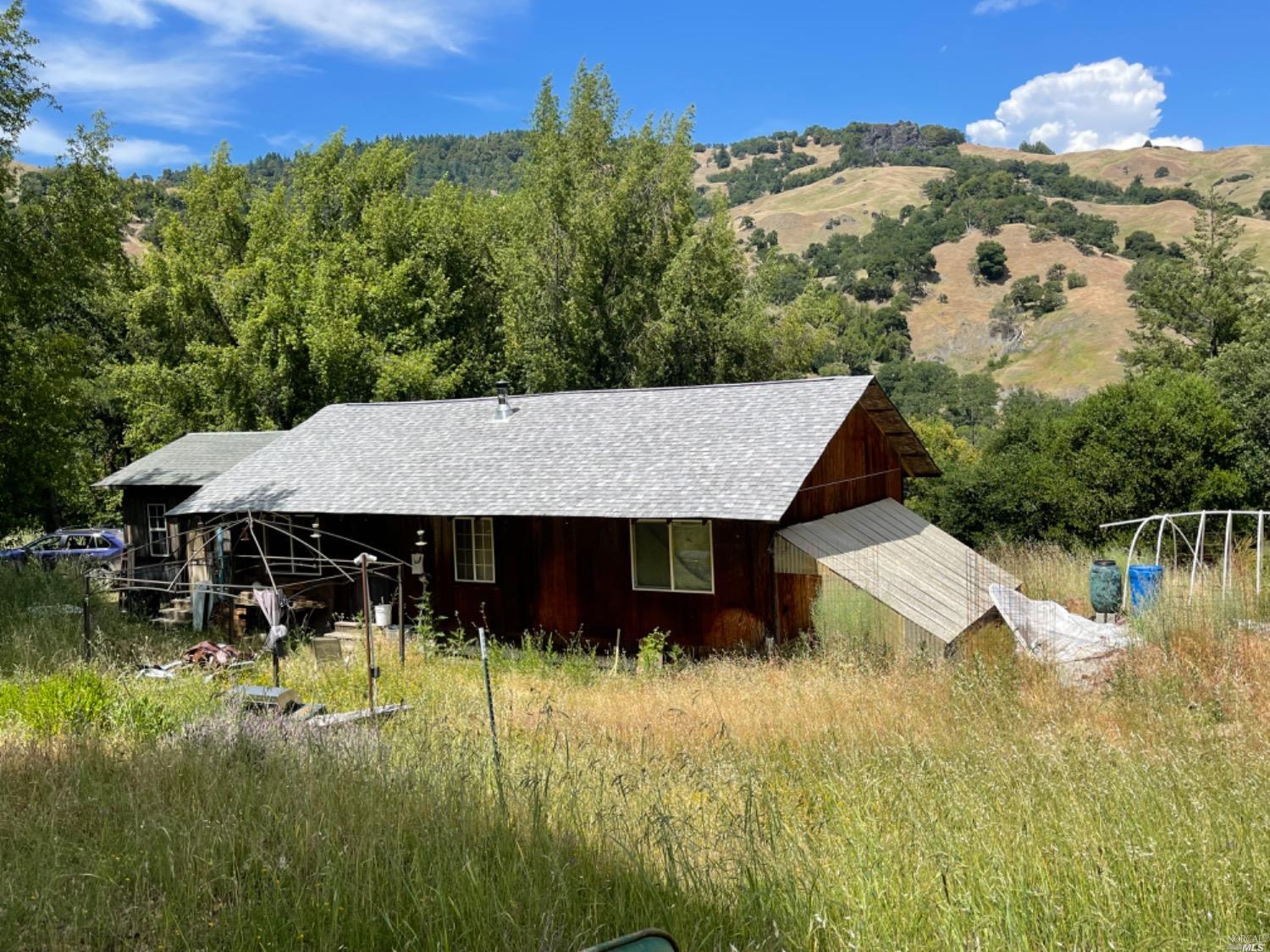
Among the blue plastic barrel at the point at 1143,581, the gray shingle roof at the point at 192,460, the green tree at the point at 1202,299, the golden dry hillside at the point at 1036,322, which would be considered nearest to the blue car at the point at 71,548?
the gray shingle roof at the point at 192,460

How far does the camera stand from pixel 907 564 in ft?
53.6

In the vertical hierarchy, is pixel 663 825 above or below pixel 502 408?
below

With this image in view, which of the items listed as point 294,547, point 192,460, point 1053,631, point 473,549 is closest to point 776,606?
point 1053,631

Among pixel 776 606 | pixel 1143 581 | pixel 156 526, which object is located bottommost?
pixel 776 606

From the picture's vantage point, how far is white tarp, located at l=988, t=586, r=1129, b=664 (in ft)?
38.2

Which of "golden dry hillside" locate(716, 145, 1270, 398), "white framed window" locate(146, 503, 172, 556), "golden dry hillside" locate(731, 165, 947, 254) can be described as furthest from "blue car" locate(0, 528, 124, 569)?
"golden dry hillside" locate(731, 165, 947, 254)

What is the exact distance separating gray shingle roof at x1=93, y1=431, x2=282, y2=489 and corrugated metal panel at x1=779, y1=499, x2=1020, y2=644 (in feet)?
50.9

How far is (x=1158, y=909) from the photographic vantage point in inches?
159

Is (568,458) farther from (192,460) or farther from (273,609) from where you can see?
(192,460)

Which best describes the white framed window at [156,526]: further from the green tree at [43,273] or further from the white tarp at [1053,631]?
the white tarp at [1053,631]

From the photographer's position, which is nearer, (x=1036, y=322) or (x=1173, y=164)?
(x=1036, y=322)

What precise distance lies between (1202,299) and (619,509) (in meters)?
30.4

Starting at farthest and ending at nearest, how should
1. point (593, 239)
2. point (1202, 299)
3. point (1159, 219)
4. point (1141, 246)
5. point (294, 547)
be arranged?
point (1159, 219) < point (1141, 246) < point (1202, 299) < point (593, 239) < point (294, 547)

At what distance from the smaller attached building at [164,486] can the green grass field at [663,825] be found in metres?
15.4
